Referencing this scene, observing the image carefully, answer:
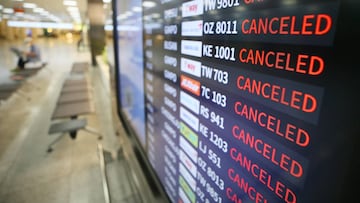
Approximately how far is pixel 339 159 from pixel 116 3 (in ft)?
6.89

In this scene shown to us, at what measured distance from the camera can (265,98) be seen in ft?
1.57

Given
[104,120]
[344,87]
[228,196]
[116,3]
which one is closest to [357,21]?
[344,87]

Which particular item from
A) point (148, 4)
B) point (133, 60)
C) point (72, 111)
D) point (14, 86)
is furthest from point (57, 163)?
point (14, 86)

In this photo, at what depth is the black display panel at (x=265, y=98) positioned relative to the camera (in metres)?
0.34

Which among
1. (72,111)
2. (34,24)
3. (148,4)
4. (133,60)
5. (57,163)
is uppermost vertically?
(34,24)

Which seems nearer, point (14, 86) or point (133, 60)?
point (133, 60)

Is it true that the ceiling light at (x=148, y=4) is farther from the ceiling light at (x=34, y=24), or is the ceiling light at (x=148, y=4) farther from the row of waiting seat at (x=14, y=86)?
the ceiling light at (x=34, y=24)

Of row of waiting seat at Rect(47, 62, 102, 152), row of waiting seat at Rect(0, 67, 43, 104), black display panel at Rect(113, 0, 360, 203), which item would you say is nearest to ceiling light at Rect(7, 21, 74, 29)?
row of waiting seat at Rect(0, 67, 43, 104)

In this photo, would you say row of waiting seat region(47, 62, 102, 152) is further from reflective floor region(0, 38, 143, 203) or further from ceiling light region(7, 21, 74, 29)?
ceiling light region(7, 21, 74, 29)

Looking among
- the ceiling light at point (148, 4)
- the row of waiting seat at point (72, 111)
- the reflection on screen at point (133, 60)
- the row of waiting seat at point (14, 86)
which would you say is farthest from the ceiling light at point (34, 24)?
the ceiling light at point (148, 4)

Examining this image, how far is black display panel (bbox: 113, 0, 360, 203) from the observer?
34cm

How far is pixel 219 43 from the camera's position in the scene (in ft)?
2.03

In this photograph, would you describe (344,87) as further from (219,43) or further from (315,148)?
(219,43)

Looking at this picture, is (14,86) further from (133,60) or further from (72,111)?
(133,60)
